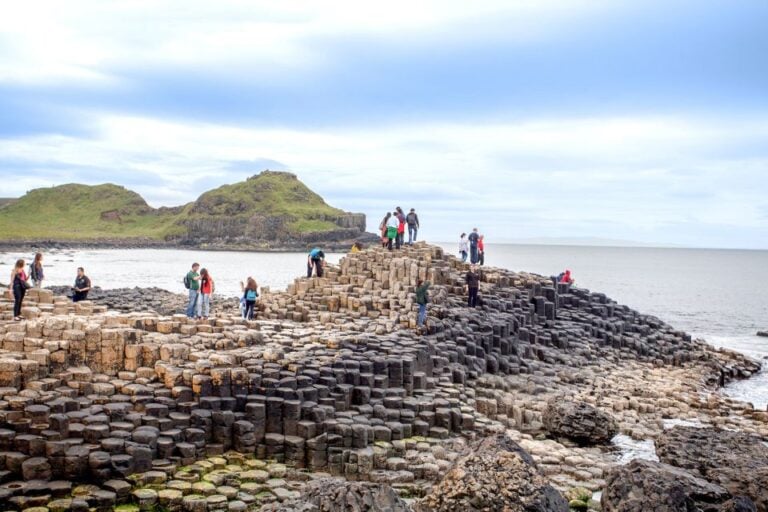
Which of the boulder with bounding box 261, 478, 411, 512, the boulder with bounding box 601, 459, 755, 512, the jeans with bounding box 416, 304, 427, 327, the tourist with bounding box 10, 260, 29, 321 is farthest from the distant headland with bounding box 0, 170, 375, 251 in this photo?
the boulder with bounding box 261, 478, 411, 512

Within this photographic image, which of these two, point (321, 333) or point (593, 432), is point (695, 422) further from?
point (321, 333)

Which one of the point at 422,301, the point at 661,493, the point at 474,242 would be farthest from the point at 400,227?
the point at 661,493

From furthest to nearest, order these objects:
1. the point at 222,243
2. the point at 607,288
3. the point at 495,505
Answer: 1. the point at 222,243
2. the point at 607,288
3. the point at 495,505

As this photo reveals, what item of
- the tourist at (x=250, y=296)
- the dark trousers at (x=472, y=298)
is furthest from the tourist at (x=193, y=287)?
the dark trousers at (x=472, y=298)

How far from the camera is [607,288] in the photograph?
291 ft

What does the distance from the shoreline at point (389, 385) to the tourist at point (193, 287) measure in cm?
284

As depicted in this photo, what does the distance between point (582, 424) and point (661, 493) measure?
23.8 feet

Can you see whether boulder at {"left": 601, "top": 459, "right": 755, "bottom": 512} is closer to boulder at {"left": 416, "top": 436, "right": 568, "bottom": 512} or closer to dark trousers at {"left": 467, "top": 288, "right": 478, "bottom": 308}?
boulder at {"left": 416, "top": 436, "right": 568, "bottom": 512}

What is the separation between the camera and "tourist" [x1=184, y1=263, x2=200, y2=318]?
23.8 m

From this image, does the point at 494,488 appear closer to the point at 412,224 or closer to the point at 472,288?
the point at 472,288

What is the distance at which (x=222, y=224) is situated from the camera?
162m

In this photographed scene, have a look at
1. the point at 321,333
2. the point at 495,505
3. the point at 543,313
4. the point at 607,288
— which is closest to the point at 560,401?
the point at 321,333

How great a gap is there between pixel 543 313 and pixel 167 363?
19740 mm

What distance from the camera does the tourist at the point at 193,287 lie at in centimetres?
2381
